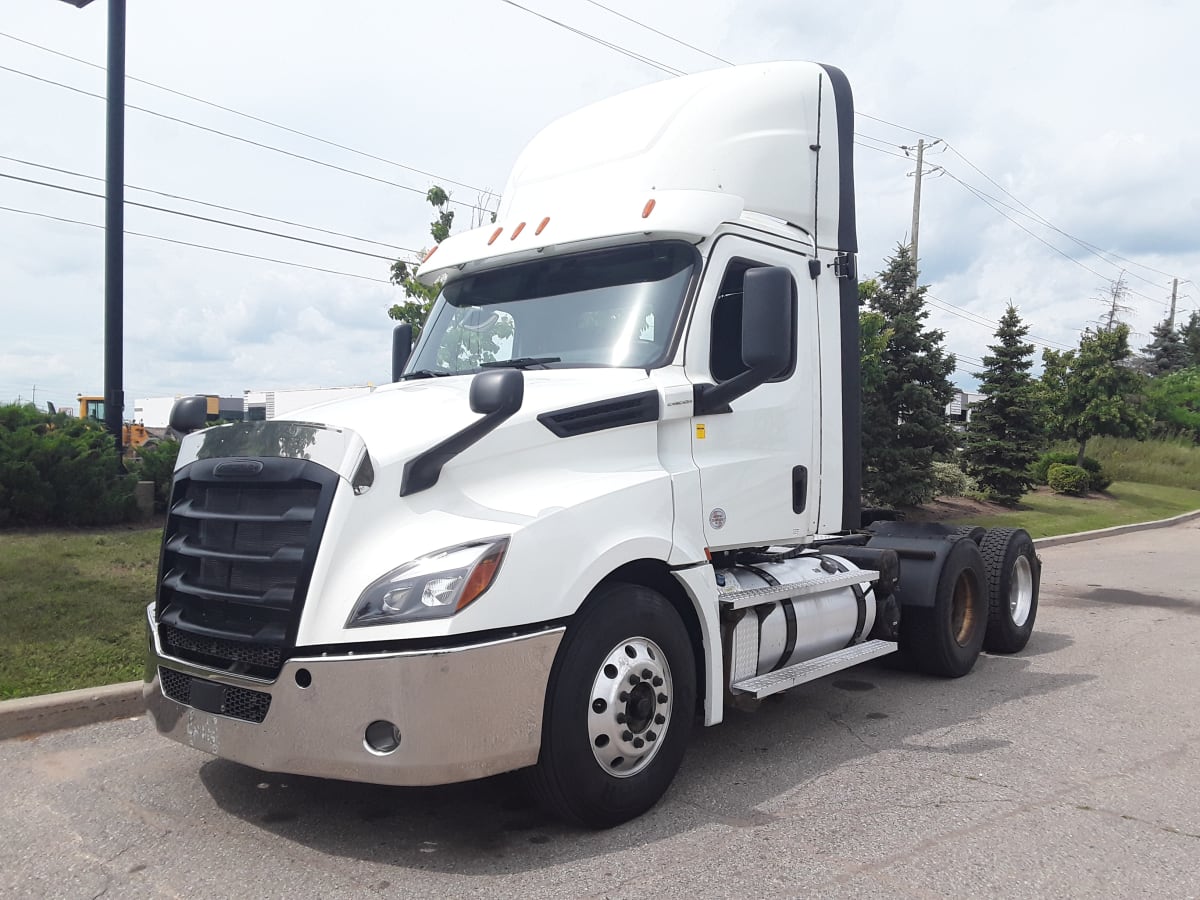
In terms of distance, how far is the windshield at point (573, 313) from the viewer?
16.3ft

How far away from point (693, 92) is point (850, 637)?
3467 millimetres

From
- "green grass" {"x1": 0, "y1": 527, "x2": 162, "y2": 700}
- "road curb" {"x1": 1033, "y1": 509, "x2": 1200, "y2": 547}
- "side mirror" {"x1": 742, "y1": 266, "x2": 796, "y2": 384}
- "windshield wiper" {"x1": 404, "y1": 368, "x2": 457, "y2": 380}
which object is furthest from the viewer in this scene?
"road curb" {"x1": 1033, "y1": 509, "x2": 1200, "y2": 547}

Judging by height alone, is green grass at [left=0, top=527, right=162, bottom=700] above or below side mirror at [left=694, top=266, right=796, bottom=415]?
below

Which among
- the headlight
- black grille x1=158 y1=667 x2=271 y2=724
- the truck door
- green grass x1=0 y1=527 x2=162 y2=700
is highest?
the truck door

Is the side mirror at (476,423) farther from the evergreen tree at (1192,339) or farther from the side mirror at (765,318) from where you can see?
the evergreen tree at (1192,339)

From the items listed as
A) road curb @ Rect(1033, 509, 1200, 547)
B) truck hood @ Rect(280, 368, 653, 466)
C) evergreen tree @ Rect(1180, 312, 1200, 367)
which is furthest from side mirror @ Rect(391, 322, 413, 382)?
evergreen tree @ Rect(1180, 312, 1200, 367)

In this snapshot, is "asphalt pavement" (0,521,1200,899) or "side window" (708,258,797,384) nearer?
"asphalt pavement" (0,521,1200,899)

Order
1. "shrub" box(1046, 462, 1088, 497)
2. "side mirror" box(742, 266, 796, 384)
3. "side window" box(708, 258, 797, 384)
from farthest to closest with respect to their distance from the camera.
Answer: "shrub" box(1046, 462, 1088, 497) < "side window" box(708, 258, 797, 384) < "side mirror" box(742, 266, 796, 384)

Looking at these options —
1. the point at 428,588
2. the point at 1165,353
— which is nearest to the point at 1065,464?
the point at 428,588

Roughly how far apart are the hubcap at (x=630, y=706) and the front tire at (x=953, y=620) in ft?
10.3

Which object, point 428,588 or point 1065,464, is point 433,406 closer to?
point 428,588

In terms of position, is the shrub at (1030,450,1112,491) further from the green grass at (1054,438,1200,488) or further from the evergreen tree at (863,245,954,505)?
the evergreen tree at (863,245,954,505)

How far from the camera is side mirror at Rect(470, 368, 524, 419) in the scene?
3961 mm

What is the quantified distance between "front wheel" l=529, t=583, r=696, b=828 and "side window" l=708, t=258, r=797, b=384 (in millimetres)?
1271
